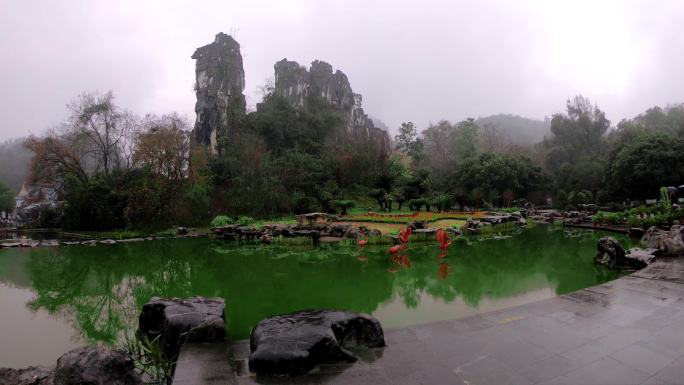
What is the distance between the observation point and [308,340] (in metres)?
2.91

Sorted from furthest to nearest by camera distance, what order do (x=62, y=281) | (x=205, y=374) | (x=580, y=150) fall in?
(x=580, y=150), (x=62, y=281), (x=205, y=374)

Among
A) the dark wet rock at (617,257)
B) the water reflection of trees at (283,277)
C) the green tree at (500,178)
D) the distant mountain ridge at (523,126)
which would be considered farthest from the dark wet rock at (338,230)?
the distant mountain ridge at (523,126)

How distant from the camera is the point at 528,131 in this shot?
263 feet

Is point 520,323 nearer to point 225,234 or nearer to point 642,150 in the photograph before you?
point 225,234

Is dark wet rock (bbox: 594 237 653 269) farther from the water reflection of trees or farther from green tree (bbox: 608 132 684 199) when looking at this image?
green tree (bbox: 608 132 684 199)

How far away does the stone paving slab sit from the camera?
8.73ft

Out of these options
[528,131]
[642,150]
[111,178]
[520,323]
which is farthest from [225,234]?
[528,131]

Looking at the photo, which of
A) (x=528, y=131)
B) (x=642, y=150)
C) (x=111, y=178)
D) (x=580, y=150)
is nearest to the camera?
(x=111, y=178)

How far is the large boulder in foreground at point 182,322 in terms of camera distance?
3.40 meters

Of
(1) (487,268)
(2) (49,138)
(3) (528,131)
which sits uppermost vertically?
(3) (528,131)

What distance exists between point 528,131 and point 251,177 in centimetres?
7627

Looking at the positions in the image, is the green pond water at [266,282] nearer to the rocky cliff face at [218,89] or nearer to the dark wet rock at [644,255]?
the dark wet rock at [644,255]

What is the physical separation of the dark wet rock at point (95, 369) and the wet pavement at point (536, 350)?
2.28ft

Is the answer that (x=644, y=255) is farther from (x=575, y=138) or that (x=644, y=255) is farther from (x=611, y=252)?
(x=575, y=138)
